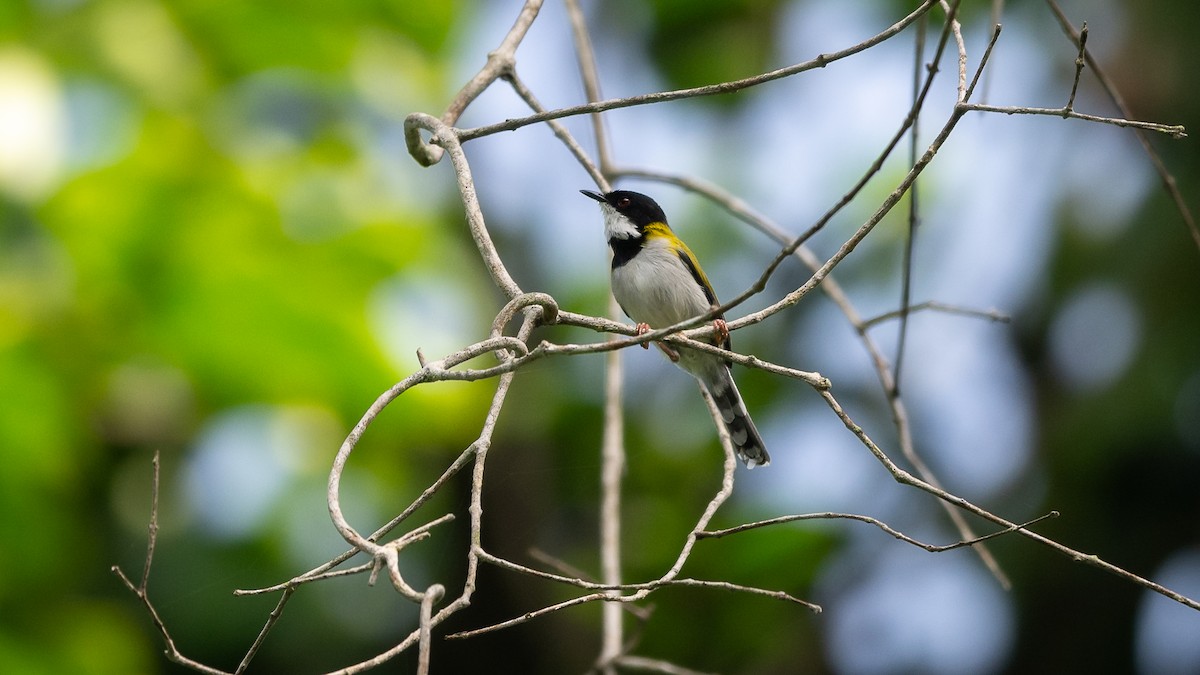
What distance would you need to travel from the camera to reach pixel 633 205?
5.00 meters

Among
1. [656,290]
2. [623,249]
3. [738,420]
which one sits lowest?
[738,420]

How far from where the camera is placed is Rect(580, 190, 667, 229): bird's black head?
16.0 feet

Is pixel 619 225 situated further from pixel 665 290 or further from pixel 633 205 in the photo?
pixel 665 290

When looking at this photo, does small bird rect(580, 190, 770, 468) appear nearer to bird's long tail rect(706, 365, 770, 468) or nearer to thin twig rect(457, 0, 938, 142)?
bird's long tail rect(706, 365, 770, 468)

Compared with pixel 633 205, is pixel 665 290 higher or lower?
lower

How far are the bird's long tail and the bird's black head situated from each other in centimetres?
83

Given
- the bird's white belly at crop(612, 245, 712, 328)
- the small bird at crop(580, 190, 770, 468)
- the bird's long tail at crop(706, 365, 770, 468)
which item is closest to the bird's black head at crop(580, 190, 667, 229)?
the small bird at crop(580, 190, 770, 468)

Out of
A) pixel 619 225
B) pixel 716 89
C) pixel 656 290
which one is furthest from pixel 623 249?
pixel 716 89

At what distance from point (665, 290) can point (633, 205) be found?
54 cm

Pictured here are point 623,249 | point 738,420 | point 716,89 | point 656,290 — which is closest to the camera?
point 716,89

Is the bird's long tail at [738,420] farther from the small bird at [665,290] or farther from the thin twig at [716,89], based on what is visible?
the thin twig at [716,89]

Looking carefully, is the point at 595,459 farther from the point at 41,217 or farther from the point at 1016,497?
the point at 41,217

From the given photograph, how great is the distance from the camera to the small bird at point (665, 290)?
15.2ft

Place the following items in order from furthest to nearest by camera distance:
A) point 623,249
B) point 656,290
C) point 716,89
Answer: point 623,249 → point 656,290 → point 716,89
